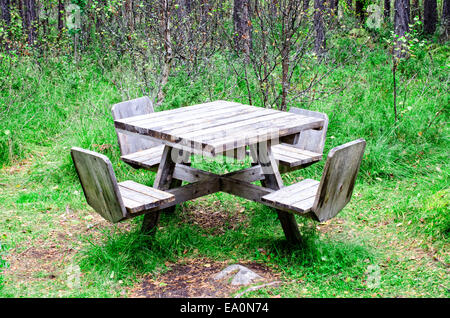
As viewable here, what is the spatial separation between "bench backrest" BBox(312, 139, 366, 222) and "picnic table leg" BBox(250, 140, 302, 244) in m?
0.45

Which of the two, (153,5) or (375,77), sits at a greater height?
(153,5)

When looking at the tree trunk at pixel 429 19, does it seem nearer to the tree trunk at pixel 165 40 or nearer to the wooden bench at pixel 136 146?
the tree trunk at pixel 165 40

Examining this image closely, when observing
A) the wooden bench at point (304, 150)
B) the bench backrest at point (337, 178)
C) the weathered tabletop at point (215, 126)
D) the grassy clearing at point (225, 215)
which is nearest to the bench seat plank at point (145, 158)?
the weathered tabletop at point (215, 126)

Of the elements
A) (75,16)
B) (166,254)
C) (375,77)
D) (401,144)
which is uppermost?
(75,16)

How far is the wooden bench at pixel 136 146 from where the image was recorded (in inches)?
173

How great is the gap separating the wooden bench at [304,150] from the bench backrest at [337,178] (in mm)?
740

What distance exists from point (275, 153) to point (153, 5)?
11.8 ft

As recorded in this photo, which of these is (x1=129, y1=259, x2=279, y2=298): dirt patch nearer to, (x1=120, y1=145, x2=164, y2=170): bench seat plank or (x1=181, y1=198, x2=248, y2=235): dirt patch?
(x1=181, y1=198, x2=248, y2=235): dirt patch

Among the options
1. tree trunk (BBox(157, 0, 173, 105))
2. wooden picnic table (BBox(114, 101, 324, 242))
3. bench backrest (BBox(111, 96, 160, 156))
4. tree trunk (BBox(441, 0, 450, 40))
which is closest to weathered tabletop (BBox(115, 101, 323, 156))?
wooden picnic table (BBox(114, 101, 324, 242))

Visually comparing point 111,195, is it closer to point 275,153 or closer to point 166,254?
point 166,254

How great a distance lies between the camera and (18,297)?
3314 mm

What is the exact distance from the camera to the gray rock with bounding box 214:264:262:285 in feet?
11.3
